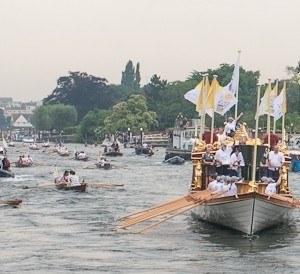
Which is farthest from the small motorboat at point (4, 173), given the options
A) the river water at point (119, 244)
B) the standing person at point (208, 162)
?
the standing person at point (208, 162)

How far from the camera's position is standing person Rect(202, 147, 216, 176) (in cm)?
4297

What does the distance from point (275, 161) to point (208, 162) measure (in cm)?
313

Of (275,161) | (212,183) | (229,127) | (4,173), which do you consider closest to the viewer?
(212,183)

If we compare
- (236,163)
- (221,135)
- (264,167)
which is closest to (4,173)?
(221,135)

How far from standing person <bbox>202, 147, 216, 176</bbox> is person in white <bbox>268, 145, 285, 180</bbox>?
254 centimetres

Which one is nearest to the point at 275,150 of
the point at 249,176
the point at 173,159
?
the point at 249,176

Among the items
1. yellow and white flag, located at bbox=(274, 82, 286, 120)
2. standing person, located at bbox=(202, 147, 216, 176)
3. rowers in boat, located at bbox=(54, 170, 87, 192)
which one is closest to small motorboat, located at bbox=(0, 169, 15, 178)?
rowers in boat, located at bbox=(54, 170, 87, 192)

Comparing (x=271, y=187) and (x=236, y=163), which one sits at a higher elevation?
(x=236, y=163)

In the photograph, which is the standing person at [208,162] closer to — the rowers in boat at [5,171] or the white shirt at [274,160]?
the white shirt at [274,160]

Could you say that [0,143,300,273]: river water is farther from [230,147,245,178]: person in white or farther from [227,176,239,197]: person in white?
[230,147,245,178]: person in white

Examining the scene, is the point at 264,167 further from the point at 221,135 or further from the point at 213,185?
the point at 221,135

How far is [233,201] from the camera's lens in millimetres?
37250

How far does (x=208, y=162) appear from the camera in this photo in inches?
1697

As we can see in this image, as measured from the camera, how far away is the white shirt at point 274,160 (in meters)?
41.4
